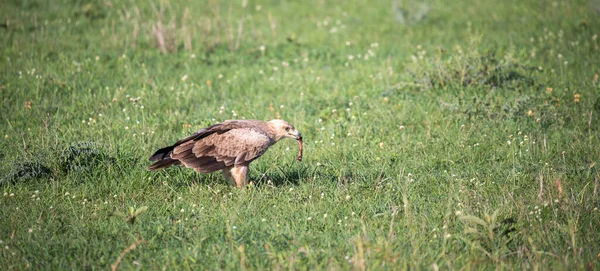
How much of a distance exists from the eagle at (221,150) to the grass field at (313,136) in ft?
0.83

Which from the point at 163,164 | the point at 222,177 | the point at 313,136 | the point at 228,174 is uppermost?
the point at 163,164

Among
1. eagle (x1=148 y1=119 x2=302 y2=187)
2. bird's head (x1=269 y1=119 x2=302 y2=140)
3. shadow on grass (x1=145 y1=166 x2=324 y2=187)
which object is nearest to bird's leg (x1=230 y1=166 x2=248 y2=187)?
eagle (x1=148 y1=119 x2=302 y2=187)

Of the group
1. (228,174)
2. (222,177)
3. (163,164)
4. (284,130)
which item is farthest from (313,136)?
(163,164)

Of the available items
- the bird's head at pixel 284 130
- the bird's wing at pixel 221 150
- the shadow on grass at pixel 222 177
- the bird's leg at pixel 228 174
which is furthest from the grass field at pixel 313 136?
the bird's head at pixel 284 130

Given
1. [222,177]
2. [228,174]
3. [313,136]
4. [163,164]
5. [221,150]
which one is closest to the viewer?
[163,164]

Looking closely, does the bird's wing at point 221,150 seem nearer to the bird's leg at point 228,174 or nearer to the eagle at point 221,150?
the eagle at point 221,150

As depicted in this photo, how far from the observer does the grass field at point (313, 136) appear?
523 centimetres

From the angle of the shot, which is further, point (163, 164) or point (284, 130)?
point (284, 130)

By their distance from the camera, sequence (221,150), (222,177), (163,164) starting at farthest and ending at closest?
1. (222,177)
2. (221,150)
3. (163,164)

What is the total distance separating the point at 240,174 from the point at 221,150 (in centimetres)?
31

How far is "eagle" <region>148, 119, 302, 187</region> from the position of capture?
6.37 meters

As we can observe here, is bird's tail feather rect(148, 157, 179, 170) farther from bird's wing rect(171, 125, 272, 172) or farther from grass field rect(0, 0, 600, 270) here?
grass field rect(0, 0, 600, 270)

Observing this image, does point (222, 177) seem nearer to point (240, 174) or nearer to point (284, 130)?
point (240, 174)

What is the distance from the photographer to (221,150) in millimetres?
6469
